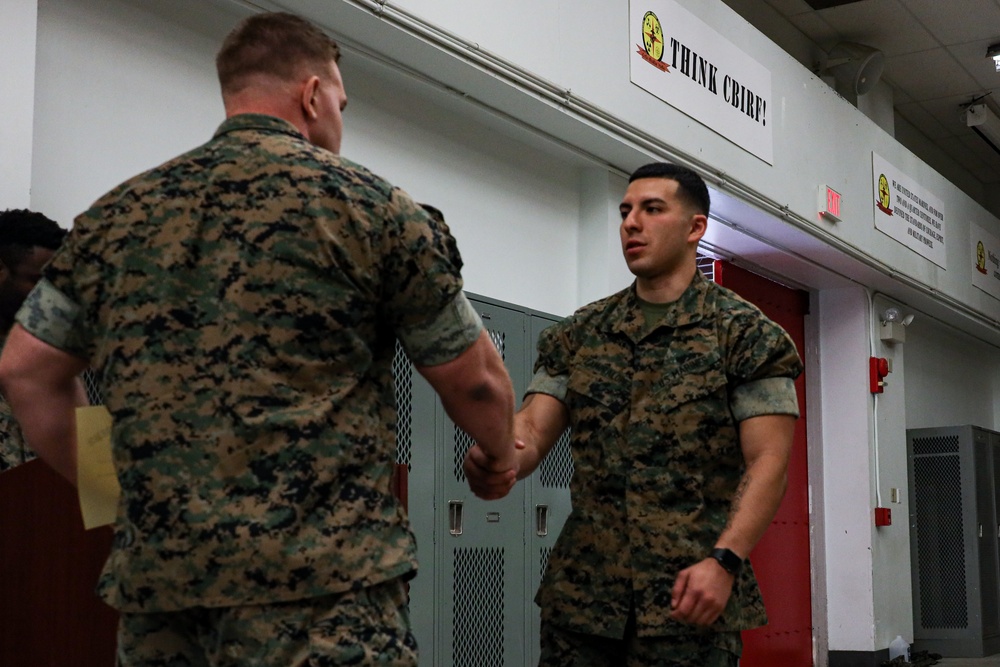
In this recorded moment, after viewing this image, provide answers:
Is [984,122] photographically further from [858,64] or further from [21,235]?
[21,235]

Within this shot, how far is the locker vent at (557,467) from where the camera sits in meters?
4.53

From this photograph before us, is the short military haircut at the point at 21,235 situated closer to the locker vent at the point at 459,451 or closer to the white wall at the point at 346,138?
the white wall at the point at 346,138

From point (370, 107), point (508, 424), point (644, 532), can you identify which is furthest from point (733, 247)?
point (508, 424)

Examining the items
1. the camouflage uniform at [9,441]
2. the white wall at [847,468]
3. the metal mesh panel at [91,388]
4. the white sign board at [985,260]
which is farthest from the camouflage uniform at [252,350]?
the white sign board at [985,260]

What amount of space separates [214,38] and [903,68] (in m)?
6.49

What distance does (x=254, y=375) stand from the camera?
1.38 meters

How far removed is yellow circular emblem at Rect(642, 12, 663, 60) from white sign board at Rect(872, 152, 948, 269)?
289 cm

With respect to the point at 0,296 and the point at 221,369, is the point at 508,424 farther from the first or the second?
the point at 0,296

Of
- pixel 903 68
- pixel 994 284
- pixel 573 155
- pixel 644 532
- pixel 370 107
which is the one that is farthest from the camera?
pixel 994 284

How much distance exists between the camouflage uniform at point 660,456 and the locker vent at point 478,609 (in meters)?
1.75

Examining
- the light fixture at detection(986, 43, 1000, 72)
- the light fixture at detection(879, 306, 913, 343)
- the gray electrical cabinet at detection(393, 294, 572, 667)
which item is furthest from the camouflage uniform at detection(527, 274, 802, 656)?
the light fixture at detection(986, 43, 1000, 72)

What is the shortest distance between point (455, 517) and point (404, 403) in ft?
1.65

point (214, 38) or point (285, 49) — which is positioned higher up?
point (214, 38)

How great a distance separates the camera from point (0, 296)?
2617 mm
